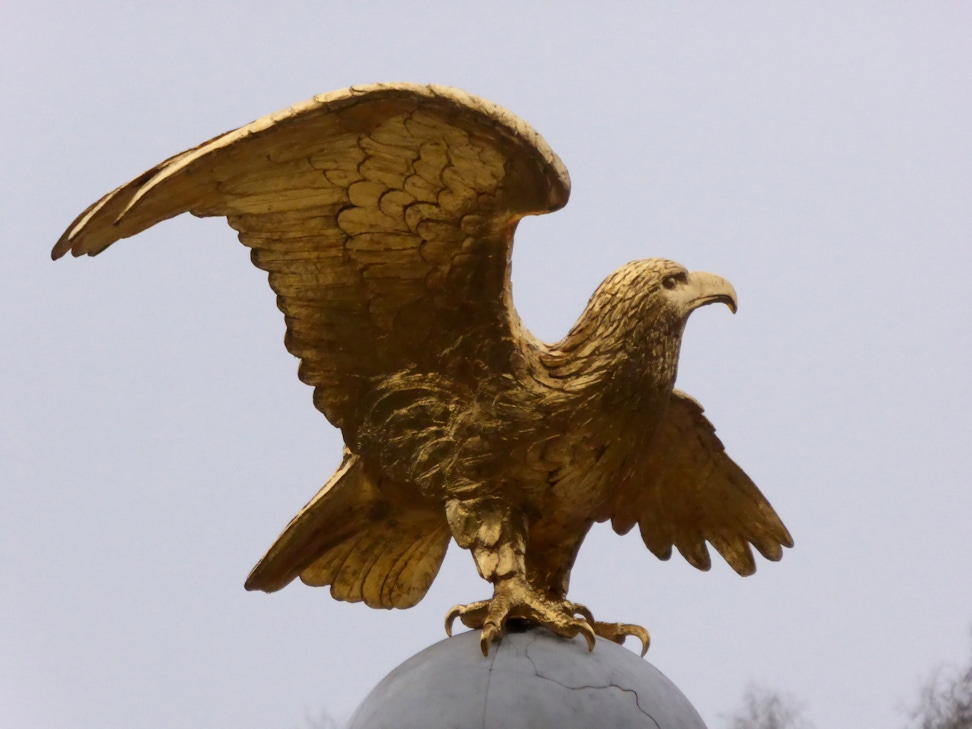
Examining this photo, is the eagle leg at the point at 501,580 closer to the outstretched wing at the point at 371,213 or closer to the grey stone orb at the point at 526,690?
the grey stone orb at the point at 526,690

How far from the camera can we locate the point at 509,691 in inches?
187

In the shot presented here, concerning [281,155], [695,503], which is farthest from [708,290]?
[281,155]

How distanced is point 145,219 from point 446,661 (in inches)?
60.4

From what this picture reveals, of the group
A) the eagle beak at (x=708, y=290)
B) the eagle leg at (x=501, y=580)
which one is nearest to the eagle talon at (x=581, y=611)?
the eagle leg at (x=501, y=580)

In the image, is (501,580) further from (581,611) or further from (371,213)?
(371,213)

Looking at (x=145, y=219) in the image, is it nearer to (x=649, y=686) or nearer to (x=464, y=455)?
(x=464, y=455)

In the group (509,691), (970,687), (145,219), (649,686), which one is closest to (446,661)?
(509,691)

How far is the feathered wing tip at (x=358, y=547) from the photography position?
5.55m

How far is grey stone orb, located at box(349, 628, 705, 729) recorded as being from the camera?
471 cm

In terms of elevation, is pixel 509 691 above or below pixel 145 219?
below

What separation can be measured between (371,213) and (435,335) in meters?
0.43

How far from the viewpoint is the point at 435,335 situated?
534cm

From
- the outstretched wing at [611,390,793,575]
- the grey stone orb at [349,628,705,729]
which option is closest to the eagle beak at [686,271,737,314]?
the outstretched wing at [611,390,793,575]

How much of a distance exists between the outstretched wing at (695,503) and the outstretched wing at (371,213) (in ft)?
2.61
